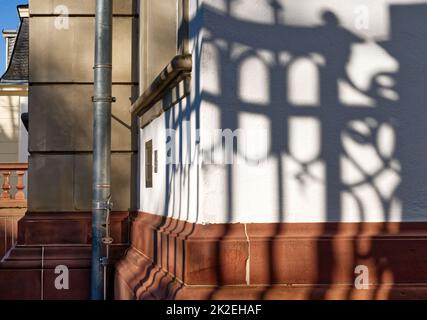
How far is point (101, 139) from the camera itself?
7.55 metres

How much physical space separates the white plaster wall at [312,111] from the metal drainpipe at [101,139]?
99.0 inches

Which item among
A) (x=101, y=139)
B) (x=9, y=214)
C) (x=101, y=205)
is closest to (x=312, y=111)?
(x=101, y=205)

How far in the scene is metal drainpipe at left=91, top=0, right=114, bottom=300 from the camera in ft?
24.0

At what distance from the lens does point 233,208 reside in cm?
486

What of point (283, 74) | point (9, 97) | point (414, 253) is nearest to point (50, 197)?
point (283, 74)

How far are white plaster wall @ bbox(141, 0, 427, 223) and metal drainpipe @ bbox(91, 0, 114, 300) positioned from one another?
2515mm

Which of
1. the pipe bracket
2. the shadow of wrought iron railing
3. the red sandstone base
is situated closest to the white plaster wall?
the pipe bracket

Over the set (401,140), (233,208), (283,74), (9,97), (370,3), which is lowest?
(233,208)

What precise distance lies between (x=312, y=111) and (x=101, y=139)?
3141 millimetres

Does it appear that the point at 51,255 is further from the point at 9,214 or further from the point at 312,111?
the point at 312,111

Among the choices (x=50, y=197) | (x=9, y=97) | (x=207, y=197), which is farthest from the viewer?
(x=9, y=97)

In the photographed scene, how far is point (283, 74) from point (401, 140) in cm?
89

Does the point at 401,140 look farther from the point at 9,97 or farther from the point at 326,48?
the point at 9,97

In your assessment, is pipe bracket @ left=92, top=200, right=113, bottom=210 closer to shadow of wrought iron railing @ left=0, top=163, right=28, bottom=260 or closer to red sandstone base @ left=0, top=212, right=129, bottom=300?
red sandstone base @ left=0, top=212, right=129, bottom=300
